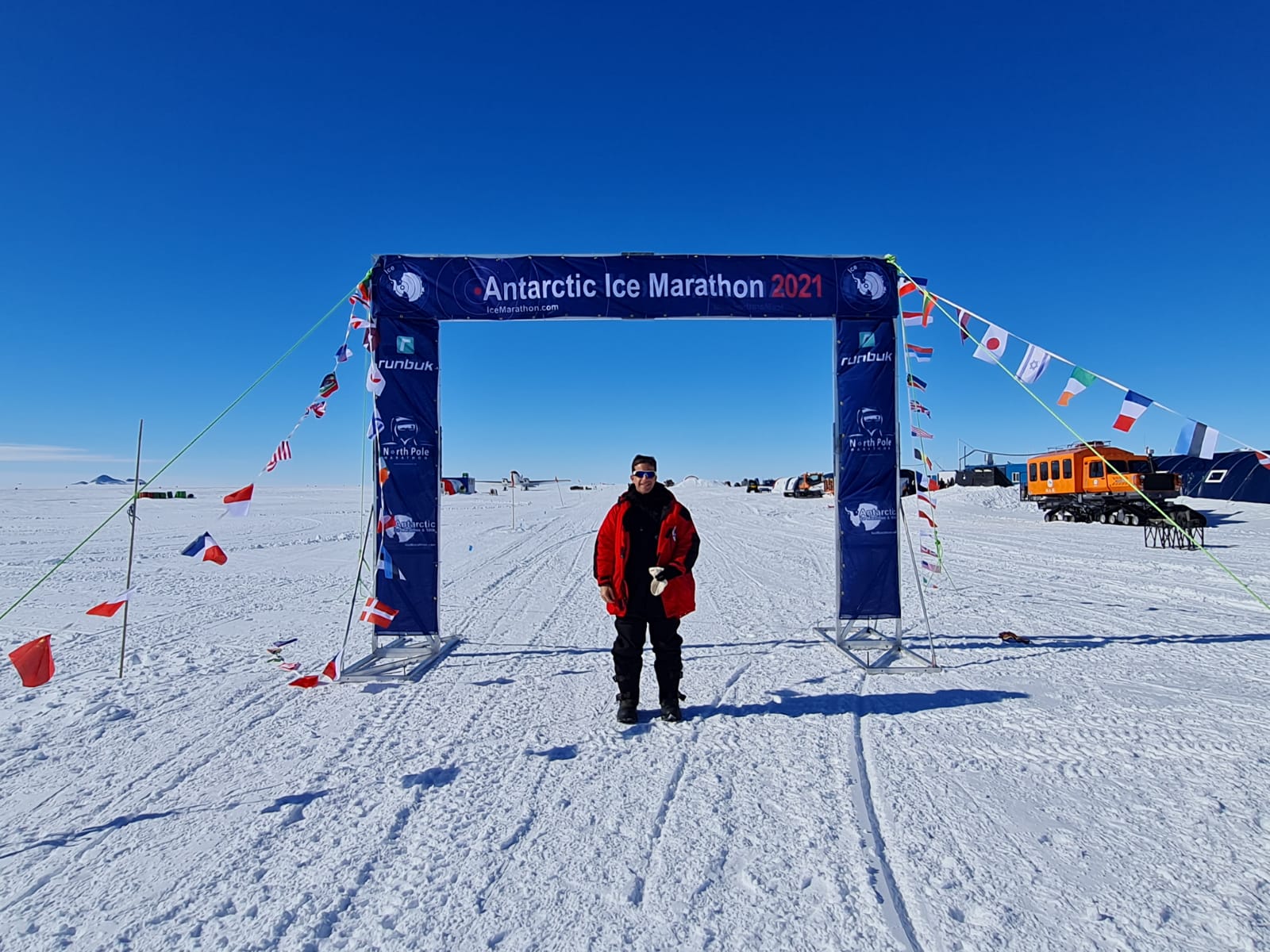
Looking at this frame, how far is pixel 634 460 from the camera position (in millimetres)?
4594

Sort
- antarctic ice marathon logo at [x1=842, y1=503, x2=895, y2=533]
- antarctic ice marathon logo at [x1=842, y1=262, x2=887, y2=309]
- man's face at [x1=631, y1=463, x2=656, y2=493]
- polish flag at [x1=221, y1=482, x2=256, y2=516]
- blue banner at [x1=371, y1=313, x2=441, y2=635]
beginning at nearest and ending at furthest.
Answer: man's face at [x1=631, y1=463, x2=656, y2=493]
polish flag at [x1=221, y1=482, x2=256, y2=516]
blue banner at [x1=371, y1=313, x2=441, y2=635]
antarctic ice marathon logo at [x1=842, y1=262, x2=887, y2=309]
antarctic ice marathon logo at [x1=842, y1=503, x2=895, y2=533]

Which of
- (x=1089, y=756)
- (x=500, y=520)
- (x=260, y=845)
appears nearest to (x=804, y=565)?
(x=1089, y=756)

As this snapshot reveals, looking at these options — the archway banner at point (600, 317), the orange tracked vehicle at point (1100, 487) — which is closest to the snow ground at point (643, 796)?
the archway banner at point (600, 317)

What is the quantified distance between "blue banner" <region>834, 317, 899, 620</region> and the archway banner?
11 mm

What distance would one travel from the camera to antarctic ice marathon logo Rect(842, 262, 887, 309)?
20.0ft

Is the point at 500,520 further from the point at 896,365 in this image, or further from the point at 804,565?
the point at 896,365

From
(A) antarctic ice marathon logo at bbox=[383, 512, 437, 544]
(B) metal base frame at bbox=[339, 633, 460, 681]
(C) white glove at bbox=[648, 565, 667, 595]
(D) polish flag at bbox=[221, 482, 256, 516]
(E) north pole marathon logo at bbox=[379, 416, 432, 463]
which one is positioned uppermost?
(E) north pole marathon logo at bbox=[379, 416, 432, 463]

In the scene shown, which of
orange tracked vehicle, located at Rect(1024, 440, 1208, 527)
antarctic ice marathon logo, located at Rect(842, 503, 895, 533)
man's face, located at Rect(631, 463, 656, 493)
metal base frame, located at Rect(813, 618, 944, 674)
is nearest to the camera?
man's face, located at Rect(631, 463, 656, 493)

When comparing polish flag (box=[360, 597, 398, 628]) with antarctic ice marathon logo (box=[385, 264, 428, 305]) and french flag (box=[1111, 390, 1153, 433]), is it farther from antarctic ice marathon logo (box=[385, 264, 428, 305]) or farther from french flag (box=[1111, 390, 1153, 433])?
french flag (box=[1111, 390, 1153, 433])

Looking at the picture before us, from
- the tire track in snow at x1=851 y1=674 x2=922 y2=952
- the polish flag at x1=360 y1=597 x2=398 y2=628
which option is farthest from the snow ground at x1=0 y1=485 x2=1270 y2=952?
the polish flag at x1=360 y1=597 x2=398 y2=628

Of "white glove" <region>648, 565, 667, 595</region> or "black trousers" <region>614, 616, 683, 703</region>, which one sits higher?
"white glove" <region>648, 565, 667, 595</region>

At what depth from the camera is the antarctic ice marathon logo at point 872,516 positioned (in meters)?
6.23

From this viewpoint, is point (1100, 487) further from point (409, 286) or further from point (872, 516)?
point (409, 286)

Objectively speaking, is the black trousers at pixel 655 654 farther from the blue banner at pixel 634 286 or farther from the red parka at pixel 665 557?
the blue banner at pixel 634 286
